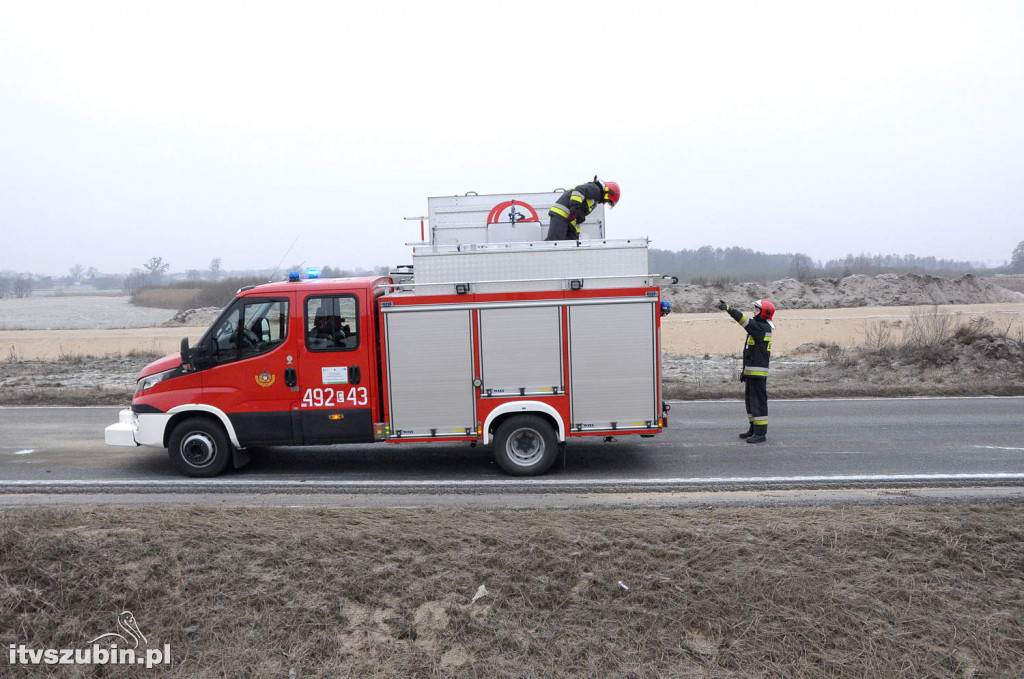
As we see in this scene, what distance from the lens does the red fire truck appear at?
28.4 ft

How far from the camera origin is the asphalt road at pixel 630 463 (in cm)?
832

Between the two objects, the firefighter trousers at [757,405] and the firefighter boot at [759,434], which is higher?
the firefighter trousers at [757,405]

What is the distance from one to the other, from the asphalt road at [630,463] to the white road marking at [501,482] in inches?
0.5

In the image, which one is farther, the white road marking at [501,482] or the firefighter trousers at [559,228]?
the firefighter trousers at [559,228]

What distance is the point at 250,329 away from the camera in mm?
8773

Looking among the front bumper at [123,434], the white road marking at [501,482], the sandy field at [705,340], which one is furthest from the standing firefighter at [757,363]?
the sandy field at [705,340]

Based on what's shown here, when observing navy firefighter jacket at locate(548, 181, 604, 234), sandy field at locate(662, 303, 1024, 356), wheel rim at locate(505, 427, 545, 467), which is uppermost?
navy firefighter jacket at locate(548, 181, 604, 234)

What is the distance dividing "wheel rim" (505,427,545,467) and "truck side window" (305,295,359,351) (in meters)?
2.11

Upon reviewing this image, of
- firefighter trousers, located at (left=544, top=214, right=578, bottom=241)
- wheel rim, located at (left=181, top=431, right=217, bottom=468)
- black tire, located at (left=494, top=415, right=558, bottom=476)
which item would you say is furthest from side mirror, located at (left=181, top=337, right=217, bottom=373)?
firefighter trousers, located at (left=544, top=214, right=578, bottom=241)

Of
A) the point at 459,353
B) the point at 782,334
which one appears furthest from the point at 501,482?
the point at 782,334

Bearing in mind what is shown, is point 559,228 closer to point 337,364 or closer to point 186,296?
point 337,364

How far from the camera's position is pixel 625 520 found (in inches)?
249

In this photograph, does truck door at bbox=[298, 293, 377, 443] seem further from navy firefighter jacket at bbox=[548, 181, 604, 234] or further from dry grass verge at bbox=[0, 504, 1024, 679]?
dry grass verge at bbox=[0, 504, 1024, 679]

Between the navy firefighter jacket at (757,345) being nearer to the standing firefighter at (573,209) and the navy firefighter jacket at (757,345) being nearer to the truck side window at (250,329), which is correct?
the standing firefighter at (573,209)
